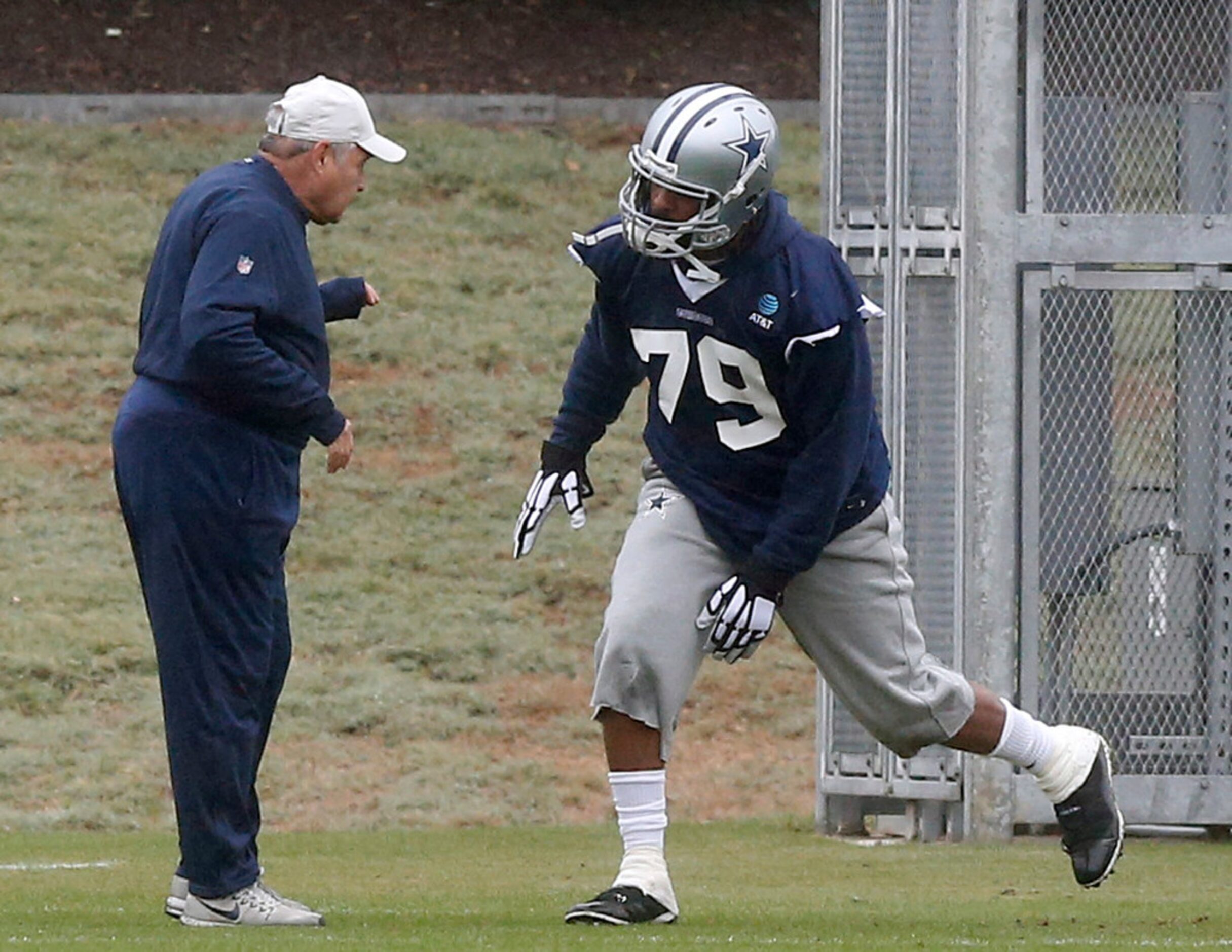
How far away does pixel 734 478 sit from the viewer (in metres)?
6.49

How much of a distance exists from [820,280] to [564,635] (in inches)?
311

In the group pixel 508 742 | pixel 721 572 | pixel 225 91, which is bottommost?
pixel 508 742

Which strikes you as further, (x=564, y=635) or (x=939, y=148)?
(x=564, y=635)

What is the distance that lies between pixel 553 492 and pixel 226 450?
926 millimetres

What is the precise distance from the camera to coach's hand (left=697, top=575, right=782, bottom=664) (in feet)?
20.7

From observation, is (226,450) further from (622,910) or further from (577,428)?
(622,910)

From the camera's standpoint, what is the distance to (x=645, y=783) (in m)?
6.41

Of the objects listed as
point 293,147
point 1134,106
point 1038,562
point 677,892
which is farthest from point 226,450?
point 1134,106

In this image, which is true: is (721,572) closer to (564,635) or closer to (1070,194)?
(1070,194)

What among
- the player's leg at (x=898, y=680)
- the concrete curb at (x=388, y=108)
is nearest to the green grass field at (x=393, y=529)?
the concrete curb at (x=388, y=108)

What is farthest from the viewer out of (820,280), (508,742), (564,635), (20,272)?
(20,272)

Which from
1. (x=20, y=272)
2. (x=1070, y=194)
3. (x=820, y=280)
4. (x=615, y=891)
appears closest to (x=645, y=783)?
(x=615, y=891)

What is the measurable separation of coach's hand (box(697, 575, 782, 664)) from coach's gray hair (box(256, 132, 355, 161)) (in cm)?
133

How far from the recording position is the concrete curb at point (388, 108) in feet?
67.5
